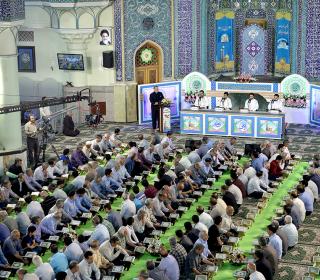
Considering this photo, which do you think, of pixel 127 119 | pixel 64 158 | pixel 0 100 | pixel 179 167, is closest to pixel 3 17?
pixel 0 100

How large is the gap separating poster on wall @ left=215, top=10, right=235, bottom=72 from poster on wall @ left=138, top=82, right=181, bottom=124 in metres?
2.01

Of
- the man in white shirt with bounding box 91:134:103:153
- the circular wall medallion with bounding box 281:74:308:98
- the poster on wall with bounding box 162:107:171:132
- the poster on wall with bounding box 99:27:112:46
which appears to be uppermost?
the poster on wall with bounding box 99:27:112:46

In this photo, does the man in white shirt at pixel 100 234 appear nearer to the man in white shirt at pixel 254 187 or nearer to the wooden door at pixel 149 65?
the man in white shirt at pixel 254 187

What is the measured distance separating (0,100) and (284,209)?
788cm

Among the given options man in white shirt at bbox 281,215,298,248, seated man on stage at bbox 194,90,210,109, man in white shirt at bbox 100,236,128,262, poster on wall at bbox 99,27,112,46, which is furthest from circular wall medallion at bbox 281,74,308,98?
man in white shirt at bbox 100,236,128,262

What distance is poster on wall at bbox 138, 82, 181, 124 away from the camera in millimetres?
25438

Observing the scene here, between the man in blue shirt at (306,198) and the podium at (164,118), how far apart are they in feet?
27.2

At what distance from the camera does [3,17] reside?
66.4ft

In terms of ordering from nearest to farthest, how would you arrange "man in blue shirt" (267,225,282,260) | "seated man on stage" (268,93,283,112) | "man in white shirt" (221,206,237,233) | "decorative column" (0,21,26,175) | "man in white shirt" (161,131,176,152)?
"man in blue shirt" (267,225,282,260)
"man in white shirt" (221,206,237,233)
"decorative column" (0,21,26,175)
"man in white shirt" (161,131,176,152)
"seated man on stage" (268,93,283,112)

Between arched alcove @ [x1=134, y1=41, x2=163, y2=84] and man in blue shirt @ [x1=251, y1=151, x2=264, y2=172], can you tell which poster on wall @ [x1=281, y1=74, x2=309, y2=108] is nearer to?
arched alcove @ [x1=134, y1=41, x2=163, y2=84]

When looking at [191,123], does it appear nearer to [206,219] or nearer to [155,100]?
[155,100]

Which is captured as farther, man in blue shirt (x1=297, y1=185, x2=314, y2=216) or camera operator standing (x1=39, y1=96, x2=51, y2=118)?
camera operator standing (x1=39, y1=96, x2=51, y2=118)

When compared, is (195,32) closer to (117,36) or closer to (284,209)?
(117,36)

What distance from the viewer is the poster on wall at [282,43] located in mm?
26175
